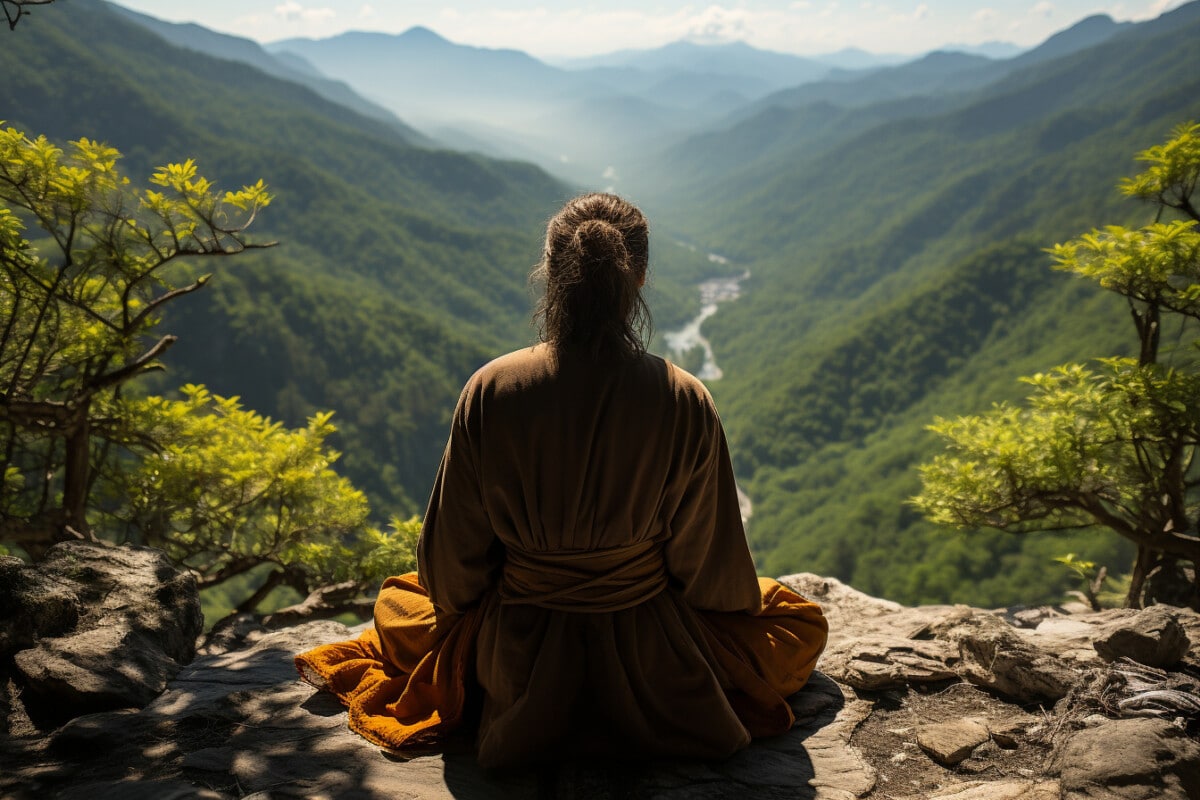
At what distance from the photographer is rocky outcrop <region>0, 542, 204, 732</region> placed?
3.09m

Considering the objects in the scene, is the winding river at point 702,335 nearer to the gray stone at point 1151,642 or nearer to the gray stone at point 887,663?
the gray stone at point 887,663

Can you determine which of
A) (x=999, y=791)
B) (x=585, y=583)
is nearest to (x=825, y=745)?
(x=999, y=791)

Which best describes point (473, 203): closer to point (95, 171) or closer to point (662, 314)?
point (662, 314)

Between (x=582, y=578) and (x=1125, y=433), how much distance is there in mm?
4427

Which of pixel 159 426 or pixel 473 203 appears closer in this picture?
pixel 159 426

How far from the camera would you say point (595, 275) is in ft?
8.52

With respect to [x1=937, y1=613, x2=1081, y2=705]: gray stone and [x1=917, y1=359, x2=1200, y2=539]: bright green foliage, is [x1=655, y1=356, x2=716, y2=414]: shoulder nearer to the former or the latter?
[x1=937, y1=613, x2=1081, y2=705]: gray stone

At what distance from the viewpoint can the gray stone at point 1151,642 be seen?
11.7 ft

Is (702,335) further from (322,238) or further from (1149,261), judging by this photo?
(1149,261)

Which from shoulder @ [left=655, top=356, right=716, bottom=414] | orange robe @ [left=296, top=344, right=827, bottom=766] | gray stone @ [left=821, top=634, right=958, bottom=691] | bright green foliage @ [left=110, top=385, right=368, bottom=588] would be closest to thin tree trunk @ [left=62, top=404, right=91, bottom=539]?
bright green foliage @ [left=110, top=385, right=368, bottom=588]

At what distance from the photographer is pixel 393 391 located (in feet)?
200

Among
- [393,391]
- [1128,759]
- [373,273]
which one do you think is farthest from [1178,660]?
[373,273]

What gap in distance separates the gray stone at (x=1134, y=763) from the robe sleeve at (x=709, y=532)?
4.13 feet

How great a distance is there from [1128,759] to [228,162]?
118 metres
